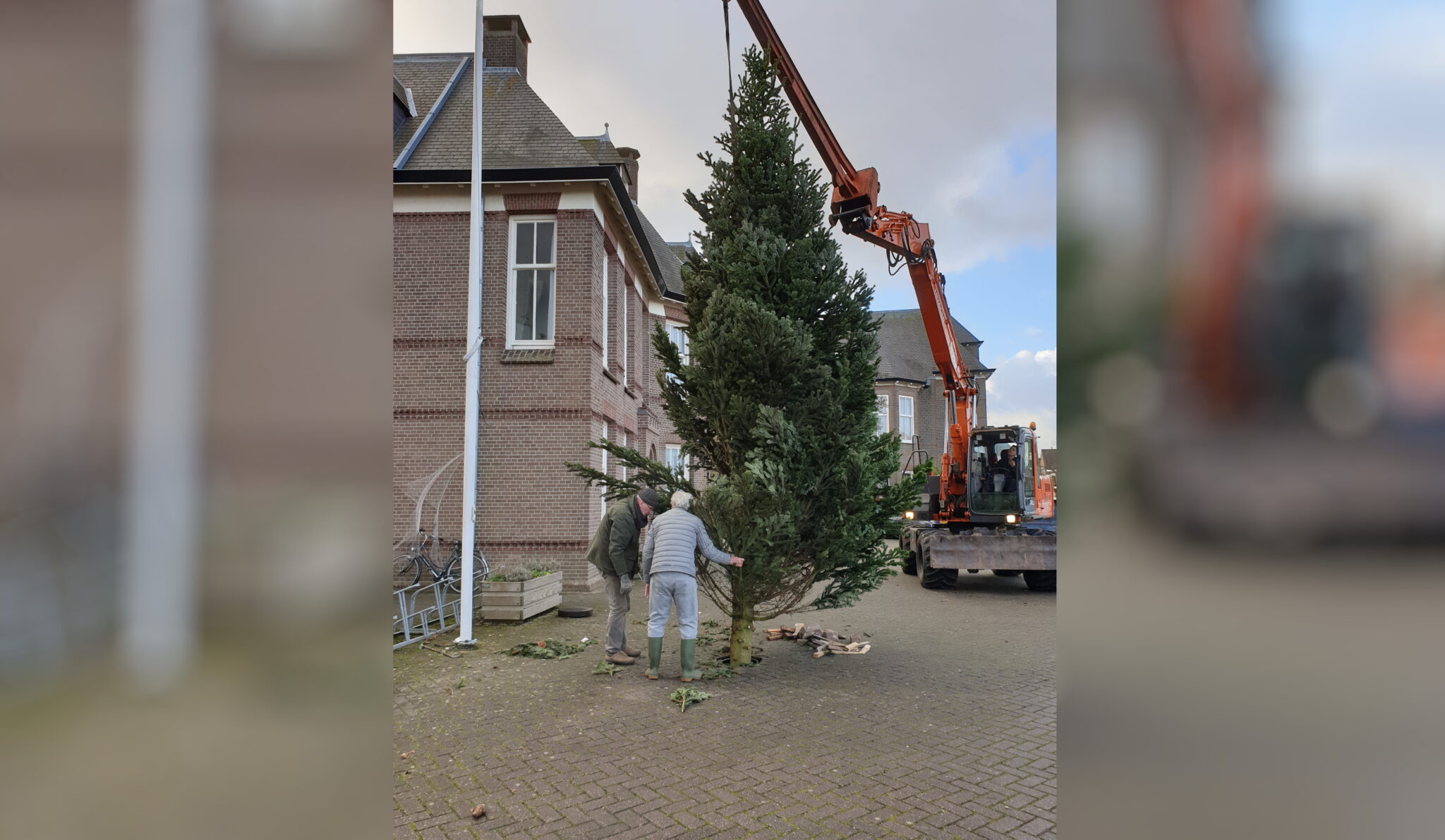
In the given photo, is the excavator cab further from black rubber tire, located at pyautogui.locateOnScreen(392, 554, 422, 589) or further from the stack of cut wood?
black rubber tire, located at pyautogui.locateOnScreen(392, 554, 422, 589)

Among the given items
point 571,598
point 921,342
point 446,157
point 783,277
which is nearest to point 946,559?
point 571,598

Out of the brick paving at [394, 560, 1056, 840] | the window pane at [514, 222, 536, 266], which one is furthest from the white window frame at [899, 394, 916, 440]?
the brick paving at [394, 560, 1056, 840]

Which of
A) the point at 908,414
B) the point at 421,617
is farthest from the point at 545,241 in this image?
the point at 908,414

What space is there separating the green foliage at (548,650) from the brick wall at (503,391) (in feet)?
16.3

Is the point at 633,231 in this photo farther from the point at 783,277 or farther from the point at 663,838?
the point at 663,838

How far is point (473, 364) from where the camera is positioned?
9297mm

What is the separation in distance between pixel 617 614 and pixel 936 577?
24.6 ft

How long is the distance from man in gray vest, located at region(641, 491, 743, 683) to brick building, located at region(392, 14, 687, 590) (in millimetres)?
6803

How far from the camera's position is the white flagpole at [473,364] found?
8945 millimetres

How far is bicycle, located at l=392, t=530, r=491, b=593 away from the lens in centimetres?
1137
